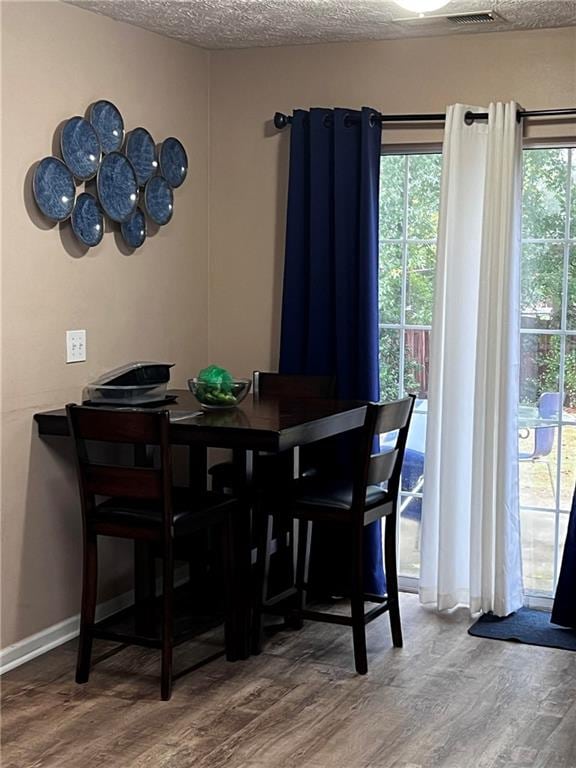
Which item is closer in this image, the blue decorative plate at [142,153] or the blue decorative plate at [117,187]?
the blue decorative plate at [117,187]

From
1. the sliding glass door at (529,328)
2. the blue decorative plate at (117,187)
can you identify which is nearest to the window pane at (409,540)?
the sliding glass door at (529,328)

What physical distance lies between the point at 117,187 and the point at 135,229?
24cm

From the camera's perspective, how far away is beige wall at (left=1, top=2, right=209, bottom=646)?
3742 millimetres

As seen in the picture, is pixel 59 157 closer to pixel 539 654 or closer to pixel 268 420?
pixel 268 420

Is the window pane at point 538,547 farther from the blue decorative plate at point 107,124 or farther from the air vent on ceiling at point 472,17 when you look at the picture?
the blue decorative plate at point 107,124

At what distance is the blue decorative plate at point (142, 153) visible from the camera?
4.32m

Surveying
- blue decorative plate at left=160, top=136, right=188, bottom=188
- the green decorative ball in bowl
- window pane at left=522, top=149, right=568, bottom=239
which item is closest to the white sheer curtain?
window pane at left=522, top=149, right=568, bottom=239

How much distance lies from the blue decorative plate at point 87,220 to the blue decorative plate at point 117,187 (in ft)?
0.13

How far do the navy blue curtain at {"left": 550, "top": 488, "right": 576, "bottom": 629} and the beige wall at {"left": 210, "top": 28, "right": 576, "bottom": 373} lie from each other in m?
1.50

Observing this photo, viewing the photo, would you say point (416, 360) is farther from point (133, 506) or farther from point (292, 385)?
point (133, 506)

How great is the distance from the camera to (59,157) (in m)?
3.91

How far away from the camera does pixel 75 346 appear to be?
13.4ft

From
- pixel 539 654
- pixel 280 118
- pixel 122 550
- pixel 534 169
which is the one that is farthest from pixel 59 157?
pixel 539 654

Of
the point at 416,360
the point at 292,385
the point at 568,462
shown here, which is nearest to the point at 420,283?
the point at 416,360
